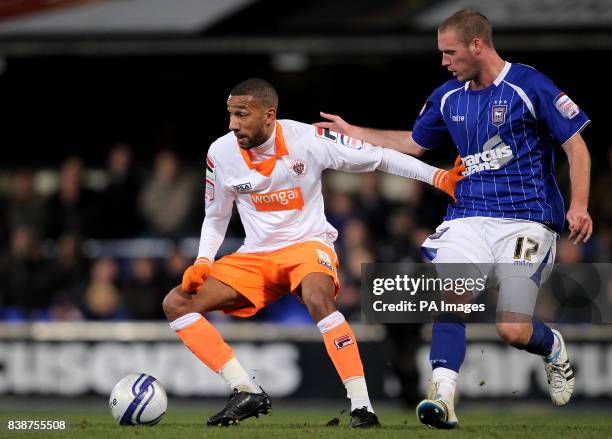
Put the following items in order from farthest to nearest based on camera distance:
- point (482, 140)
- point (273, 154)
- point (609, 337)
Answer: point (609, 337) < point (273, 154) < point (482, 140)

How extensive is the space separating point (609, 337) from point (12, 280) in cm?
627

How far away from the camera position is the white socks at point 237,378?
7391 millimetres

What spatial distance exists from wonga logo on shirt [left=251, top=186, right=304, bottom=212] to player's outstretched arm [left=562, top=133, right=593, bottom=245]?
5.42 ft

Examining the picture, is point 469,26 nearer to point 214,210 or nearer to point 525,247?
point 525,247

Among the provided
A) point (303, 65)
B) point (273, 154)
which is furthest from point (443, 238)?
point (303, 65)

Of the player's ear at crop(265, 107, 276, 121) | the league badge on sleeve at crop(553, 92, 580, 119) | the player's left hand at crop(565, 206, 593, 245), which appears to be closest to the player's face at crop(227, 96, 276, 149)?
the player's ear at crop(265, 107, 276, 121)

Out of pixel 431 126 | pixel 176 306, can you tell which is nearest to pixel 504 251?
pixel 431 126

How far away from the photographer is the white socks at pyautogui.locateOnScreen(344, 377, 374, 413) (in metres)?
7.03

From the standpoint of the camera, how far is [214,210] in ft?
25.5

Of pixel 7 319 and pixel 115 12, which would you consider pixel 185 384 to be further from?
pixel 115 12

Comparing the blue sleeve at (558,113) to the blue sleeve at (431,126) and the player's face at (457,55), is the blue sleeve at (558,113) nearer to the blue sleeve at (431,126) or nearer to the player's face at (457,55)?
the player's face at (457,55)

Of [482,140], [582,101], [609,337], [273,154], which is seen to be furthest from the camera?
[582,101]

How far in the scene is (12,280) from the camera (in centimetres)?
1329

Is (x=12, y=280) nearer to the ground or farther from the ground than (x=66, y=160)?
nearer to the ground
